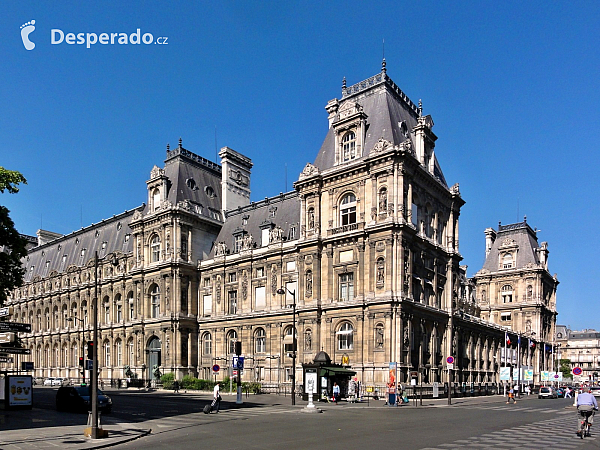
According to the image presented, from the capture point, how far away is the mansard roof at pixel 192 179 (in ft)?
229

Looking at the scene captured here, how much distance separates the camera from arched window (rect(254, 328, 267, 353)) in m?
60.2

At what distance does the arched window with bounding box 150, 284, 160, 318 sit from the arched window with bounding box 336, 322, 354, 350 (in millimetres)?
26694

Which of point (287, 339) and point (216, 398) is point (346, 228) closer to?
point (287, 339)

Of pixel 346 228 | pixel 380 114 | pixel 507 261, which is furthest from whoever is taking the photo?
pixel 507 261

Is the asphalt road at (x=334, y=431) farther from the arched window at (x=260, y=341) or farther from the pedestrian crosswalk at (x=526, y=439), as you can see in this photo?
the arched window at (x=260, y=341)

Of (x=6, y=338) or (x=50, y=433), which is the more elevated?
(x=6, y=338)

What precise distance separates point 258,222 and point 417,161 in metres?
21.9

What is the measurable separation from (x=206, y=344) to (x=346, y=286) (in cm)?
2243

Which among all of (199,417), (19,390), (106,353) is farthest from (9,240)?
(106,353)

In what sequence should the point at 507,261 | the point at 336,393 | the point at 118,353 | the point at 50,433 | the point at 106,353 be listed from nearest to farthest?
1. the point at 50,433
2. the point at 336,393
3. the point at 118,353
4. the point at 106,353
5. the point at 507,261

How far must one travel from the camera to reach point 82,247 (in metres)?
89.2

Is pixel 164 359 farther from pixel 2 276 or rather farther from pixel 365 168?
pixel 2 276

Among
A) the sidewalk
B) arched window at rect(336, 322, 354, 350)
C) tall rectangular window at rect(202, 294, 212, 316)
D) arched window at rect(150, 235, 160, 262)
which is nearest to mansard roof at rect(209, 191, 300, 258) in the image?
tall rectangular window at rect(202, 294, 212, 316)

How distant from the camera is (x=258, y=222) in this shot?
65.7 metres
